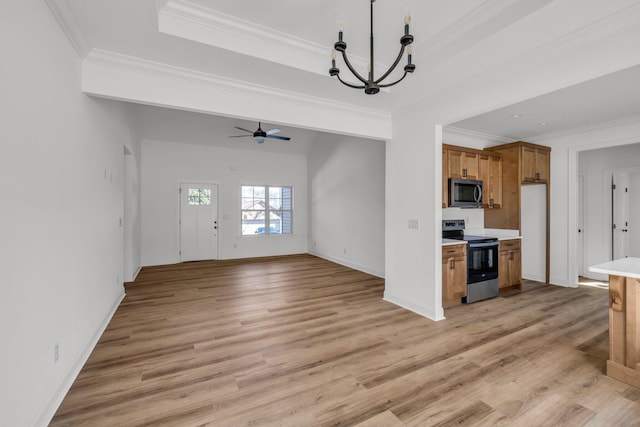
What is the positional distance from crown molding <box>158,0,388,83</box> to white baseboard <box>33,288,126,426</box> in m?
2.77

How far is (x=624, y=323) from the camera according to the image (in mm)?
2318

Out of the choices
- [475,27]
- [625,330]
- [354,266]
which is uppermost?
[475,27]

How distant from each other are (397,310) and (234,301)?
2.38m

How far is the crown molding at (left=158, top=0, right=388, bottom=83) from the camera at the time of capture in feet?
7.46

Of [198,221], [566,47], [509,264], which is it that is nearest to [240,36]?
[566,47]

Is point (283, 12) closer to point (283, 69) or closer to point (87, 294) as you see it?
point (283, 69)

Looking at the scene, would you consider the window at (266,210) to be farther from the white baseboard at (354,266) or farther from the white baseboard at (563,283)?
the white baseboard at (563,283)

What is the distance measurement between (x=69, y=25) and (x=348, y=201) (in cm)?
551

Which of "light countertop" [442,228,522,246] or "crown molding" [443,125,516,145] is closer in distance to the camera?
"crown molding" [443,125,516,145]

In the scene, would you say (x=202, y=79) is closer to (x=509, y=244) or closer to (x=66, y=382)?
(x=66, y=382)

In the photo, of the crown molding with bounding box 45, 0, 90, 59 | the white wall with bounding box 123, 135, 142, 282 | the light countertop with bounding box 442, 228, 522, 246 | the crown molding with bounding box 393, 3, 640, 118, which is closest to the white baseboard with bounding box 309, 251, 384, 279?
the light countertop with bounding box 442, 228, 522, 246

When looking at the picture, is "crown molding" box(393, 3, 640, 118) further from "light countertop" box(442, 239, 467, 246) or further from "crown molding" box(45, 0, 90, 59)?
"crown molding" box(45, 0, 90, 59)

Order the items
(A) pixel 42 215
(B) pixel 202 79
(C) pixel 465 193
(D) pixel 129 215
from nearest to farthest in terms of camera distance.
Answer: (A) pixel 42 215
(B) pixel 202 79
(C) pixel 465 193
(D) pixel 129 215

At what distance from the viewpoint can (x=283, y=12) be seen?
2.33m
